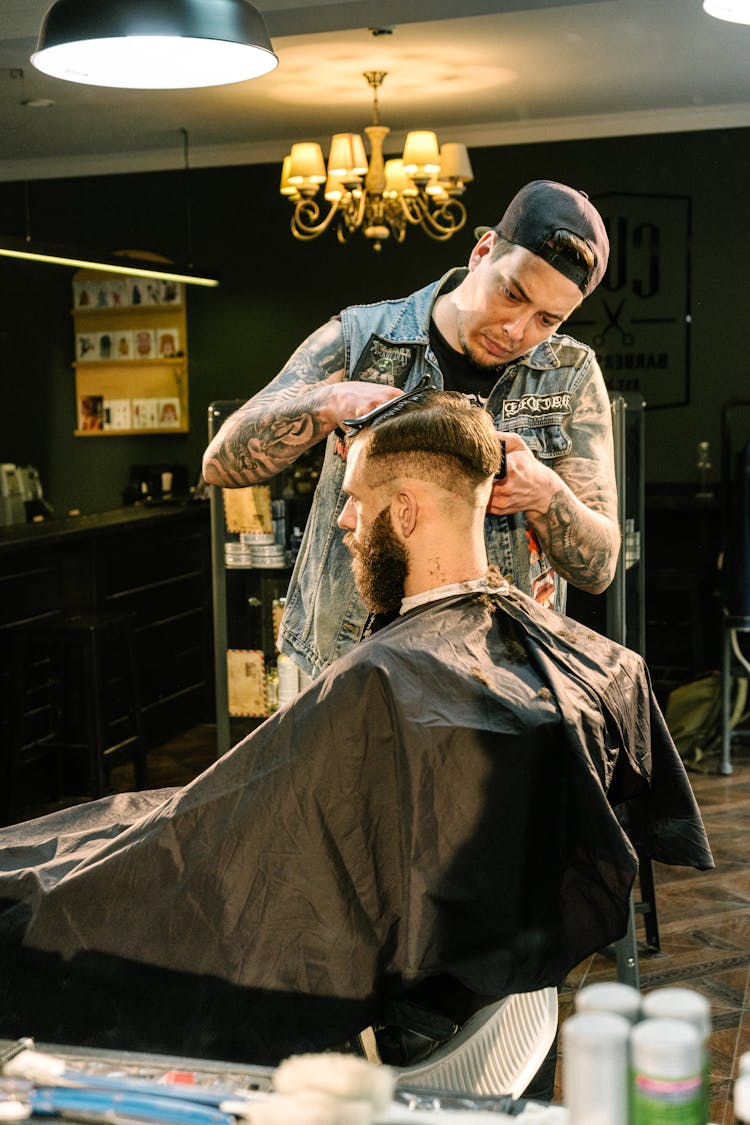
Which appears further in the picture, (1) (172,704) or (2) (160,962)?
(1) (172,704)

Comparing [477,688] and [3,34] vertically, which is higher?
[3,34]

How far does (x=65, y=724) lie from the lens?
5.00 metres

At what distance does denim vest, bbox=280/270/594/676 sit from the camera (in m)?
2.22

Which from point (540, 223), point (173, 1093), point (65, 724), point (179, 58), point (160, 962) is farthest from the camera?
point (65, 724)

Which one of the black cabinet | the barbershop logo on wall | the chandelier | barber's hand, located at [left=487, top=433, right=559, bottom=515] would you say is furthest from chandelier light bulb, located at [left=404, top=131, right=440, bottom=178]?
barber's hand, located at [left=487, top=433, right=559, bottom=515]

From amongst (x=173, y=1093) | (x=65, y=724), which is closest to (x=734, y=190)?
(x=65, y=724)

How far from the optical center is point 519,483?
1.97 meters

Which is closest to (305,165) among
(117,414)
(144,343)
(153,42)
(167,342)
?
(167,342)

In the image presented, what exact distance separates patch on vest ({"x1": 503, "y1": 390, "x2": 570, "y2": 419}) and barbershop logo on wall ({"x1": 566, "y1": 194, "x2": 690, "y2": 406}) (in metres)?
4.85

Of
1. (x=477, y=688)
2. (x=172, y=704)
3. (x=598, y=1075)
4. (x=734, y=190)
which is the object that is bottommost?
(x=172, y=704)

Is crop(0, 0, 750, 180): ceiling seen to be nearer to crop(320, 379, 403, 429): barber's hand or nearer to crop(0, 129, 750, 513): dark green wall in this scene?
crop(0, 129, 750, 513): dark green wall

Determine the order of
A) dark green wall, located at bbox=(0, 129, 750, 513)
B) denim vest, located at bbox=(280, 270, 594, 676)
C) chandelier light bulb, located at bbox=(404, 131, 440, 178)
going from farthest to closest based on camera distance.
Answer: dark green wall, located at bbox=(0, 129, 750, 513), chandelier light bulb, located at bbox=(404, 131, 440, 178), denim vest, located at bbox=(280, 270, 594, 676)

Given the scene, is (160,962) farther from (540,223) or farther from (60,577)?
(60,577)

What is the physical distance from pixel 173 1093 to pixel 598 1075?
1.27 ft
